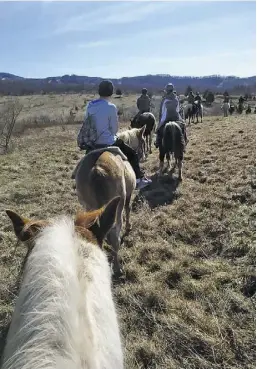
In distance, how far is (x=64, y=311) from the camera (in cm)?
147

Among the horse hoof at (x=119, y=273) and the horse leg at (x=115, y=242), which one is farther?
the horse hoof at (x=119, y=273)

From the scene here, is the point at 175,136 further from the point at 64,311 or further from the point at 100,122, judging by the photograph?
the point at 64,311

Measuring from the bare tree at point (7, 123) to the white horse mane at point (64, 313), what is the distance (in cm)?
1587

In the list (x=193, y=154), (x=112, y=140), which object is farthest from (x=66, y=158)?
(x=112, y=140)

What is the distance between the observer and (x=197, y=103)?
2686 centimetres

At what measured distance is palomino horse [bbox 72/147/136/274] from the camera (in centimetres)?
471

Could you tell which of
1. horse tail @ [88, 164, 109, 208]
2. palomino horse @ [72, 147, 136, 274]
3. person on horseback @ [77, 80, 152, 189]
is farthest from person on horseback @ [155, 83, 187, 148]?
horse tail @ [88, 164, 109, 208]

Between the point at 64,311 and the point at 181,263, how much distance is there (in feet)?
12.8

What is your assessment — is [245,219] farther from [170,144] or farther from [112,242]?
[170,144]

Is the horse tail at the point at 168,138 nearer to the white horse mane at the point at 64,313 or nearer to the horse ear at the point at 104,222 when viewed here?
the horse ear at the point at 104,222

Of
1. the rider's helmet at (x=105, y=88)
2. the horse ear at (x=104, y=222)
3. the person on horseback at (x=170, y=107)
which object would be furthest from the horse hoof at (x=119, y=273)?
the person on horseback at (x=170, y=107)

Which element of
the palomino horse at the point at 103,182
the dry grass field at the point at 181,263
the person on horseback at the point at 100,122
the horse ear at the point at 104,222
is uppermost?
the person on horseback at the point at 100,122

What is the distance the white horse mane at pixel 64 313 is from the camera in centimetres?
140

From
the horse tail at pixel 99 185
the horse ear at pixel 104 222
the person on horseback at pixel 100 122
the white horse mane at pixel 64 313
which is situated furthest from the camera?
the person on horseback at pixel 100 122
